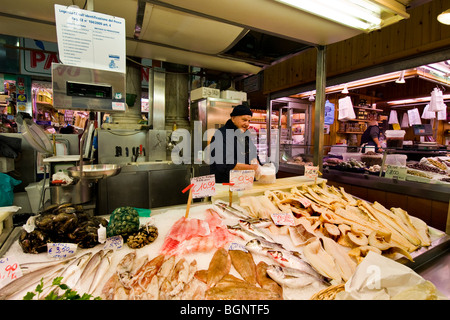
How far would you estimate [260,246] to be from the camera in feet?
4.46

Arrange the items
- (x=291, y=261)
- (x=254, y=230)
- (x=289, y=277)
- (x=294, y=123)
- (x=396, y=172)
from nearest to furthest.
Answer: (x=289, y=277) < (x=291, y=261) < (x=254, y=230) < (x=396, y=172) < (x=294, y=123)

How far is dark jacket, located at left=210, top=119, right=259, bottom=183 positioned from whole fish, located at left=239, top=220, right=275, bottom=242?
4.81 ft

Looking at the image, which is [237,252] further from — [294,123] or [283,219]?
[294,123]

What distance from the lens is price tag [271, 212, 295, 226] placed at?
1.72 meters

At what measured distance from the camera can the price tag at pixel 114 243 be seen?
1334 millimetres

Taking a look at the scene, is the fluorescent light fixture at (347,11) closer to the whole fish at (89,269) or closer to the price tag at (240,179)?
the price tag at (240,179)

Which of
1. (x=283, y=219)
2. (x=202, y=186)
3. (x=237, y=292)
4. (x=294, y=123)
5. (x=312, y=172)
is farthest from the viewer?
(x=294, y=123)

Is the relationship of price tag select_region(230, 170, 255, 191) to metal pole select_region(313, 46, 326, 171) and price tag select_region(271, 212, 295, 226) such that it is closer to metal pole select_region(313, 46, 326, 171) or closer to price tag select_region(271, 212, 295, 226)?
price tag select_region(271, 212, 295, 226)

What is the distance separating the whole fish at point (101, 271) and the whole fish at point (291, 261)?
862mm

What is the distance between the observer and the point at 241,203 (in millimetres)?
2072

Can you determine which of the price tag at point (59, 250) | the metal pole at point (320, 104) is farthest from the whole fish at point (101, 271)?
the metal pole at point (320, 104)

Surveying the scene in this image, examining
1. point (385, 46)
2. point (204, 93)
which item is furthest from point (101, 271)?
point (385, 46)

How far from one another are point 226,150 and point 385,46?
120 inches

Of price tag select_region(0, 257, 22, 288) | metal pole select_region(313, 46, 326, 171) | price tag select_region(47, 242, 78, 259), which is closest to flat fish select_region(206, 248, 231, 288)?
price tag select_region(47, 242, 78, 259)
